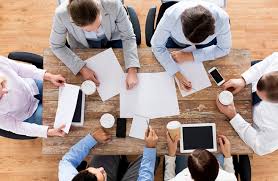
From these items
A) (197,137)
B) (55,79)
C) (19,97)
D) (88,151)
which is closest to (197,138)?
(197,137)

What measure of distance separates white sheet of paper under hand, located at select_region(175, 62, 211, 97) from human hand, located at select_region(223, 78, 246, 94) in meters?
0.10

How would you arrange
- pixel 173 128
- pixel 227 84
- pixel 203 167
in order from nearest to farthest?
pixel 203 167 < pixel 173 128 < pixel 227 84

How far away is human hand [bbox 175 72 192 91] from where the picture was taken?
2.15 m

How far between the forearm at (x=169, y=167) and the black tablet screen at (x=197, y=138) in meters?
0.10

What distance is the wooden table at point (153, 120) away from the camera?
6.87 feet

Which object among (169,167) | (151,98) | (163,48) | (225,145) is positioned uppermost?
(163,48)

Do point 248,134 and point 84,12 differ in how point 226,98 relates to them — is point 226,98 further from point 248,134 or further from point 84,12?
point 84,12

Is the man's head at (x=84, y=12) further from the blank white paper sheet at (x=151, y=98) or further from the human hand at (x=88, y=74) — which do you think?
the blank white paper sheet at (x=151, y=98)

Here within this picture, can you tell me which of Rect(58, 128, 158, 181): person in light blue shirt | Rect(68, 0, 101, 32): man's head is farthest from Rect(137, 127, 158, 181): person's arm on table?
Rect(68, 0, 101, 32): man's head

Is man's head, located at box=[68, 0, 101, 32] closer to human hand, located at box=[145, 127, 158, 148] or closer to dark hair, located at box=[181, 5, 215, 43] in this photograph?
dark hair, located at box=[181, 5, 215, 43]

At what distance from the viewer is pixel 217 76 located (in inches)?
85.4

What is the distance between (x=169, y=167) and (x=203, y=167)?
353 mm

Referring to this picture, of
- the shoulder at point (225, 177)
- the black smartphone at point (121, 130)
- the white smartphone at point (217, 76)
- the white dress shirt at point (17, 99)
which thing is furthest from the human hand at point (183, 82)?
the white dress shirt at point (17, 99)

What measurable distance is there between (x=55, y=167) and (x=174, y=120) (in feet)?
4.00
